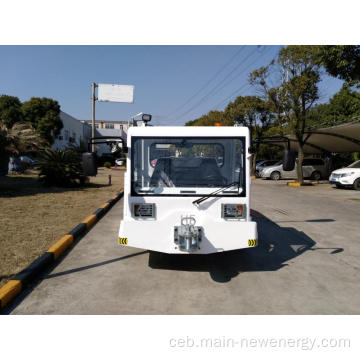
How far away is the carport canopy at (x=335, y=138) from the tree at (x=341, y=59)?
6454mm

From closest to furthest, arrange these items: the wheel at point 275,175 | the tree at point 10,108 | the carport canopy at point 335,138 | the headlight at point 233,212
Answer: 1. the headlight at point 233,212
2. the carport canopy at point 335,138
3. the wheel at point 275,175
4. the tree at point 10,108

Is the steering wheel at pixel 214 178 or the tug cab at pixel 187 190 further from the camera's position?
the steering wheel at pixel 214 178

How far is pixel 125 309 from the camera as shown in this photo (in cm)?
357

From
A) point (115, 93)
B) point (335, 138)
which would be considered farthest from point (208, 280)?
point (335, 138)

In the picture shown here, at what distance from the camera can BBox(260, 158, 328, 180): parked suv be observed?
25031 mm

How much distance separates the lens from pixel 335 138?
78.7 ft

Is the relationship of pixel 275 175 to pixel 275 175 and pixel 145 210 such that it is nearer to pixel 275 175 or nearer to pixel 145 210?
pixel 275 175

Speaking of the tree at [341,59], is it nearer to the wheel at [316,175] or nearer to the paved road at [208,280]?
the paved road at [208,280]

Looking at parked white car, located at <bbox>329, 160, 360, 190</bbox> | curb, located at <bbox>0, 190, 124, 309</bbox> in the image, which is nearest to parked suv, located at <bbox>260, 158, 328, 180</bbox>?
parked white car, located at <bbox>329, 160, 360, 190</bbox>

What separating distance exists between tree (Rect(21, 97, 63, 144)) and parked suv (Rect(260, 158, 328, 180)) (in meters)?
24.2

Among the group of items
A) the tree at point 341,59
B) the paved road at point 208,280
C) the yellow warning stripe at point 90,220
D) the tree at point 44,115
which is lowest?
the paved road at point 208,280

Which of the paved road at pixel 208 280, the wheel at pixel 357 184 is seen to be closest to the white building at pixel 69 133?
the wheel at pixel 357 184

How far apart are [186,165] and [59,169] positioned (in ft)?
34.5

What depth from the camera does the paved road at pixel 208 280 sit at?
3.66 meters
